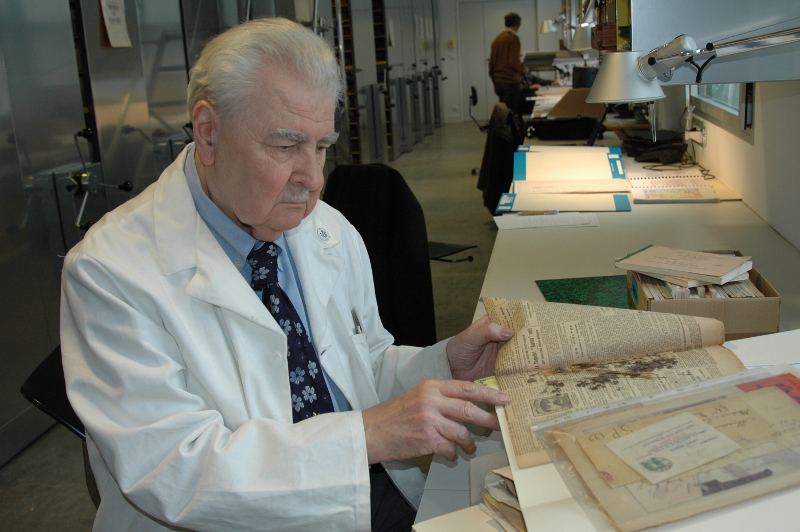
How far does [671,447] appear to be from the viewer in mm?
761

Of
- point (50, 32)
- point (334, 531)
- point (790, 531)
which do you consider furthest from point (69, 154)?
point (790, 531)

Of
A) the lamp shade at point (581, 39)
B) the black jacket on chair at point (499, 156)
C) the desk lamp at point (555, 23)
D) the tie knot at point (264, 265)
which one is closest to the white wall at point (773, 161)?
the tie knot at point (264, 265)

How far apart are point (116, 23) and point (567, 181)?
2.17 metres

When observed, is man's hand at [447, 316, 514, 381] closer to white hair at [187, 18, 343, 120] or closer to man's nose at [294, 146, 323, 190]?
man's nose at [294, 146, 323, 190]

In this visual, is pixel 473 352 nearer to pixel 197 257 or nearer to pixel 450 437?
pixel 450 437

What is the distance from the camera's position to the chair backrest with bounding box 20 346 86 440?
1.23 metres

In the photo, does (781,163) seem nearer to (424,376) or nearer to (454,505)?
(424,376)

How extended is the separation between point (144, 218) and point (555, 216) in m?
1.70

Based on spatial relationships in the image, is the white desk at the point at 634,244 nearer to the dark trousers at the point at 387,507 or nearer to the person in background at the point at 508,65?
the dark trousers at the point at 387,507

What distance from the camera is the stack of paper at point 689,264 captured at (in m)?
1.41

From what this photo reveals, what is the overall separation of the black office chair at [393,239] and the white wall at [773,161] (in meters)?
1.11

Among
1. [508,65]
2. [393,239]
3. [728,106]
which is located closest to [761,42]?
[393,239]

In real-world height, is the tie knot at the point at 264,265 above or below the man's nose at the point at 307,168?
below

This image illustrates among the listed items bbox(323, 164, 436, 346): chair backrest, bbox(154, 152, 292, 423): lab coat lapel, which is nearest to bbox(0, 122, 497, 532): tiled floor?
bbox(323, 164, 436, 346): chair backrest
